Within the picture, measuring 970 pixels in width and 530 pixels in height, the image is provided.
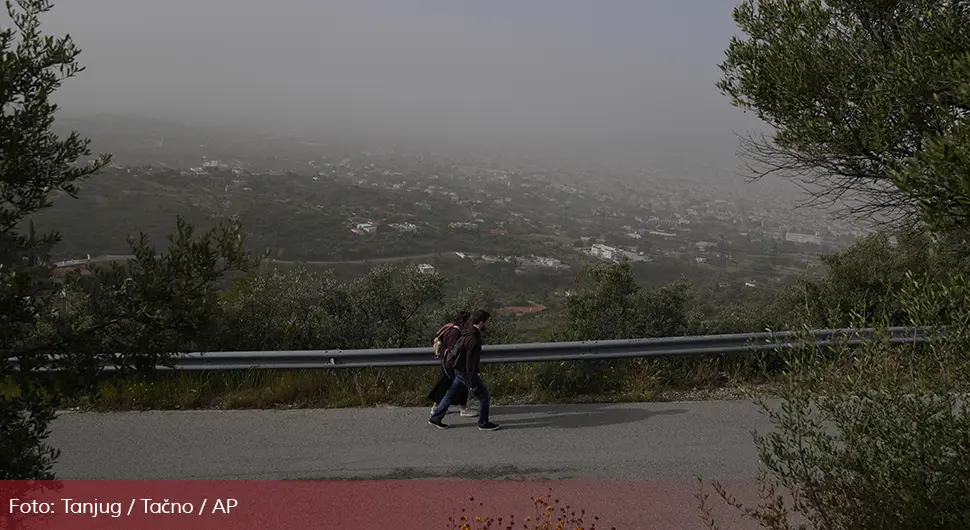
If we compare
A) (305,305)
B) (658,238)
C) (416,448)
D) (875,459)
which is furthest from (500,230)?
(875,459)

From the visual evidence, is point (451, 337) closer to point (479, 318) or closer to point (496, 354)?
point (479, 318)

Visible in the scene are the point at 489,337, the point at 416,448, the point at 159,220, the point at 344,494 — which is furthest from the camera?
the point at 159,220

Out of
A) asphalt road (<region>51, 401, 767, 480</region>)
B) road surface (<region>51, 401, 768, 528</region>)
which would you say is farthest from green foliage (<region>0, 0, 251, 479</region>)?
asphalt road (<region>51, 401, 767, 480</region>)

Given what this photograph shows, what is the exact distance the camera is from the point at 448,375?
7.50 meters

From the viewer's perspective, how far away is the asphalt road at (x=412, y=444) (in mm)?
6234

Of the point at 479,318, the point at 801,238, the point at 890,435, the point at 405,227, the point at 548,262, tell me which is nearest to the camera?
the point at 890,435

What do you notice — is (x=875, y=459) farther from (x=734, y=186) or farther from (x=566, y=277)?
(x=734, y=186)

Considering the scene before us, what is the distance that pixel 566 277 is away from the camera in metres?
27.2

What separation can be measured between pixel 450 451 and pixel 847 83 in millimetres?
5244

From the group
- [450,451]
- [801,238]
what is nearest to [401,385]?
[450,451]

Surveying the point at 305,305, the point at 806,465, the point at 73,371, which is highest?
the point at 73,371

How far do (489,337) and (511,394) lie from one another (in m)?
1.90

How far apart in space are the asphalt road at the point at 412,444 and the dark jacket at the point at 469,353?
0.62m

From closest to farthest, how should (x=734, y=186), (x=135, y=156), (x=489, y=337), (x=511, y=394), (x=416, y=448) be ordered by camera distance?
(x=416, y=448), (x=511, y=394), (x=489, y=337), (x=135, y=156), (x=734, y=186)
